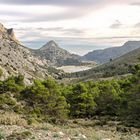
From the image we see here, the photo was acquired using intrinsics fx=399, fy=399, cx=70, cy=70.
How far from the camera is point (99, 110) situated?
78.7 m

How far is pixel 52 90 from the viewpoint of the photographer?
225 feet

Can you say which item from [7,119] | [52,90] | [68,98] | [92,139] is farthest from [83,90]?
[92,139]

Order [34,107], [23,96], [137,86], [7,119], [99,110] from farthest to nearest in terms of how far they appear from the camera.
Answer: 1. [99,110]
2. [23,96]
3. [34,107]
4. [137,86]
5. [7,119]

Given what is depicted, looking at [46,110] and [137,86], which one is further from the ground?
[137,86]

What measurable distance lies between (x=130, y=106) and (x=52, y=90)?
2375 cm

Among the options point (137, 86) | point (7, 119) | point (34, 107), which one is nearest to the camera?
point (7, 119)

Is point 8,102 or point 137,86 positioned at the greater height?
point 137,86

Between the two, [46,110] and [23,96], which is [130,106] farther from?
[23,96]

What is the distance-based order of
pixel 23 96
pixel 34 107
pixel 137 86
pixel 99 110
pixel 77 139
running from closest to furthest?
pixel 77 139
pixel 137 86
pixel 34 107
pixel 23 96
pixel 99 110

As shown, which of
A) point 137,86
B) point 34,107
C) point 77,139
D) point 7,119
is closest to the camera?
point 77,139

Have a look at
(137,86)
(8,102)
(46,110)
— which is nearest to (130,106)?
(137,86)

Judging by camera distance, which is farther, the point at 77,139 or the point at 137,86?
the point at 137,86

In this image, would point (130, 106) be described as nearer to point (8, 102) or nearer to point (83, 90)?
point (8, 102)

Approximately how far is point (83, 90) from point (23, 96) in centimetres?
1437
